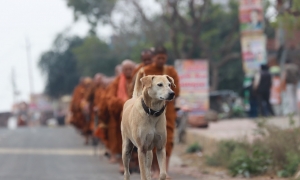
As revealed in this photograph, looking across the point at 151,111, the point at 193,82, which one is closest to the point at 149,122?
the point at 151,111

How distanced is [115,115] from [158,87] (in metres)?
5.18

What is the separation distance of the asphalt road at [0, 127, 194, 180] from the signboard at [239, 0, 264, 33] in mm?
5776

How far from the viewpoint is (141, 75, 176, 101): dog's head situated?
782 centimetres

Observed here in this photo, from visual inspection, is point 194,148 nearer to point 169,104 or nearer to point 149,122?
point 169,104

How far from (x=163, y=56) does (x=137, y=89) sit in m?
1.97

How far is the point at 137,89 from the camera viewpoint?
9297 mm

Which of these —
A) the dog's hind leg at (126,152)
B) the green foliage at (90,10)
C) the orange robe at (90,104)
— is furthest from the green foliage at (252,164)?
the green foliage at (90,10)

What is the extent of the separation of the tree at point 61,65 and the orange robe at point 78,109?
39916 mm

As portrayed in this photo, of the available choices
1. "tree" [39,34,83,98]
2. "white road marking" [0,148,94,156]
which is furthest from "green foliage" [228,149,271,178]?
"tree" [39,34,83,98]

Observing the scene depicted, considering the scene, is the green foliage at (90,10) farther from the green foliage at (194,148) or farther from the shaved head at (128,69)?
the shaved head at (128,69)

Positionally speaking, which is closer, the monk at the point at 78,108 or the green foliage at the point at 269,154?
the green foliage at the point at 269,154

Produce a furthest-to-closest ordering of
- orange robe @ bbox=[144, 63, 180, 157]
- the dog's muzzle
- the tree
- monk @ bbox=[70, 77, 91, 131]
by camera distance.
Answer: the tree < monk @ bbox=[70, 77, 91, 131] < orange robe @ bbox=[144, 63, 180, 157] < the dog's muzzle

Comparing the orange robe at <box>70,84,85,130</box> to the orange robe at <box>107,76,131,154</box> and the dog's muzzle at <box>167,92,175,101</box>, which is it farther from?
the dog's muzzle at <box>167,92,175,101</box>

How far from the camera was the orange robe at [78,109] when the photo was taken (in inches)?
974
